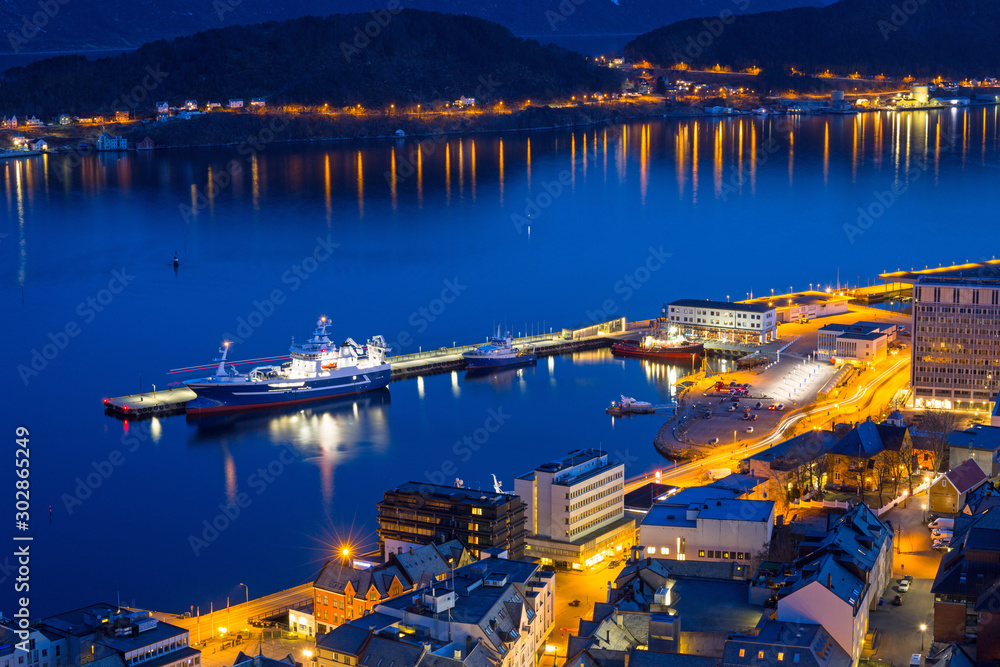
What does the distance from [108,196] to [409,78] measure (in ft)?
92.7

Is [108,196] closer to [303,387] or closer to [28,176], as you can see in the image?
[28,176]

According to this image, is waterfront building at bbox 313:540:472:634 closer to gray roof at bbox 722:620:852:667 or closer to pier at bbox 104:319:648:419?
gray roof at bbox 722:620:852:667

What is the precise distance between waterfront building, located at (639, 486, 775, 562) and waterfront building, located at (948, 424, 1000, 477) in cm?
297

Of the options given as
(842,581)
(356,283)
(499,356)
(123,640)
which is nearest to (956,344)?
(499,356)

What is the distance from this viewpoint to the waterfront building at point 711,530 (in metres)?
12.5

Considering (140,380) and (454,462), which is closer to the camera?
(454,462)

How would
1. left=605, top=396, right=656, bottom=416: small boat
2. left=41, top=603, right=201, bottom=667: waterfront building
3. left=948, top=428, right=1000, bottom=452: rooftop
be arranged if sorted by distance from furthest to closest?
left=605, top=396, right=656, bottom=416: small boat, left=948, top=428, right=1000, bottom=452: rooftop, left=41, top=603, right=201, bottom=667: waterfront building

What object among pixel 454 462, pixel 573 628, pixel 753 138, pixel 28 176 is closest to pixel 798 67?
pixel 753 138

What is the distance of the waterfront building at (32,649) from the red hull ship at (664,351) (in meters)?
15.8

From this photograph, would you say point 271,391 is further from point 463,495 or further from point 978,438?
A: point 978,438

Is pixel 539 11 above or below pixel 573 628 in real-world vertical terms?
above

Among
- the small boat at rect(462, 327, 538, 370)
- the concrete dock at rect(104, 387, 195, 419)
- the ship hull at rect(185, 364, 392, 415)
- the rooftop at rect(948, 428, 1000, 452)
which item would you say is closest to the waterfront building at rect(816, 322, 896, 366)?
the small boat at rect(462, 327, 538, 370)

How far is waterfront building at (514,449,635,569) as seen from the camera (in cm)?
1326

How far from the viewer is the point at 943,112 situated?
79812mm
